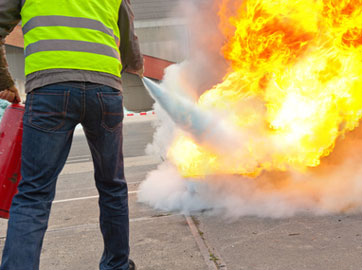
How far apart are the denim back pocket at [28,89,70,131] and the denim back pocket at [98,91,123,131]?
19 centimetres

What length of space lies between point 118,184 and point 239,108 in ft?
5.98

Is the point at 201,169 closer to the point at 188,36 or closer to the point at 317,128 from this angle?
the point at 317,128

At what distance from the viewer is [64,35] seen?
1907mm

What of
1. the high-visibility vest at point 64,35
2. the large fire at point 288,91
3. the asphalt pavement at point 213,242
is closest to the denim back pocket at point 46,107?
the high-visibility vest at point 64,35

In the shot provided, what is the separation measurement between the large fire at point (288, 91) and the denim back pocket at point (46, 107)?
1.85 metres

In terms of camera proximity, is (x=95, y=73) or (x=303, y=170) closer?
(x=95, y=73)

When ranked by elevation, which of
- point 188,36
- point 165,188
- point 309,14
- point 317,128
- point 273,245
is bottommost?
point 165,188

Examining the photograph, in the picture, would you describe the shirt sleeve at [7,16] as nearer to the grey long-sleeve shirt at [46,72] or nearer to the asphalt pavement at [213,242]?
the grey long-sleeve shirt at [46,72]

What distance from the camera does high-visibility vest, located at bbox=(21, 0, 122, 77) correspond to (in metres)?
1.89

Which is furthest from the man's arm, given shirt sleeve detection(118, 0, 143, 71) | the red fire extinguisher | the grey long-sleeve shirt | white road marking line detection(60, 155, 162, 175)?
white road marking line detection(60, 155, 162, 175)

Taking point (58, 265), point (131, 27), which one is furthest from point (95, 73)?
point (58, 265)

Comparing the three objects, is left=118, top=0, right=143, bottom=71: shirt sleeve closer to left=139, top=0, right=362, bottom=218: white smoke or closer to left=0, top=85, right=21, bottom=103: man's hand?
left=0, top=85, right=21, bottom=103: man's hand

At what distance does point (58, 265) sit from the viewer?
8.71ft

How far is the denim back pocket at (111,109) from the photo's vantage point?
200 centimetres
